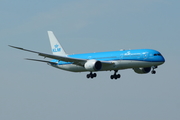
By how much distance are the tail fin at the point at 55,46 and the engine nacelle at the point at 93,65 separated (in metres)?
16.0

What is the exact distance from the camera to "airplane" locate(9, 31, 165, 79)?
80.4 metres

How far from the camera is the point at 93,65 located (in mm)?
82438

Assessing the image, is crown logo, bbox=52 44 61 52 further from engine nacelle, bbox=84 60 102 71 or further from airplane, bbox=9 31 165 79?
engine nacelle, bbox=84 60 102 71

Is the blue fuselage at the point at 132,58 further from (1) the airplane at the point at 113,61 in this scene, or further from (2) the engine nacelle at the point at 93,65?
(2) the engine nacelle at the point at 93,65

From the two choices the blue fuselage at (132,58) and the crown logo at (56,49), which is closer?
the blue fuselage at (132,58)

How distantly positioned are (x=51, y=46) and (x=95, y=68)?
22296 millimetres

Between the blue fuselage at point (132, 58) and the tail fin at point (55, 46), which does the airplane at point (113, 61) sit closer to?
the blue fuselage at point (132, 58)

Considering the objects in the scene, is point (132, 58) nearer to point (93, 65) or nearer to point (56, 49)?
point (93, 65)

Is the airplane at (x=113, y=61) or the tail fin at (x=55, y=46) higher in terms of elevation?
the tail fin at (x=55, y=46)

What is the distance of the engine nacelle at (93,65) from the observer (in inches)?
3248

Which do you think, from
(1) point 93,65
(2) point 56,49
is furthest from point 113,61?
(2) point 56,49

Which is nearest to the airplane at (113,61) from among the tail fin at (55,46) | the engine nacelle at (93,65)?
the engine nacelle at (93,65)

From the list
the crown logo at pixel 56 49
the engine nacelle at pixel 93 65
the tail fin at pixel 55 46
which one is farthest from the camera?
the crown logo at pixel 56 49

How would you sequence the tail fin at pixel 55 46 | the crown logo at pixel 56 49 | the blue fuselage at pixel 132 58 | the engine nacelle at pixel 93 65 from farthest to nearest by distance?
the crown logo at pixel 56 49
the tail fin at pixel 55 46
the engine nacelle at pixel 93 65
the blue fuselage at pixel 132 58
